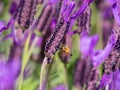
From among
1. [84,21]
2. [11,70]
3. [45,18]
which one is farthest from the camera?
[45,18]

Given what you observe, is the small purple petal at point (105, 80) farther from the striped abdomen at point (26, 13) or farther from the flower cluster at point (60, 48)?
the striped abdomen at point (26, 13)

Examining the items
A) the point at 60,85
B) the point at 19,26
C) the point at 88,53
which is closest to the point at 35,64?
the point at 60,85

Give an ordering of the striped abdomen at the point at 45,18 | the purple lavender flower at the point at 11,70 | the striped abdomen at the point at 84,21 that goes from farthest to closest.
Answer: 1. the striped abdomen at the point at 45,18
2. the purple lavender flower at the point at 11,70
3. the striped abdomen at the point at 84,21

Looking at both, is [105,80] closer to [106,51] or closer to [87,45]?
[106,51]

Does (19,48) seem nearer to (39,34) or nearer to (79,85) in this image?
(39,34)

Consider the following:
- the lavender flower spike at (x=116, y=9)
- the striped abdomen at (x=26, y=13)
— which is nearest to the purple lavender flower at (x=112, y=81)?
the lavender flower spike at (x=116, y=9)

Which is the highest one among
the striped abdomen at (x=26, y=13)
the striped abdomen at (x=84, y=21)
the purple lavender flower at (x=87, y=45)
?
the striped abdomen at (x=26, y=13)

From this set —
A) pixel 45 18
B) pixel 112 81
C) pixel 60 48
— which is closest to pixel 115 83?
pixel 112 81
